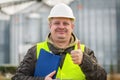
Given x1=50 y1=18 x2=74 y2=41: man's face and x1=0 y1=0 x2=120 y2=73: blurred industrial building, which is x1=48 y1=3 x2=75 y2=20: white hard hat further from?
x1=0 y1=0 x2=120 y2=73: blurred industrial building

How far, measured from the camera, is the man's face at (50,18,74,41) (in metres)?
4.65

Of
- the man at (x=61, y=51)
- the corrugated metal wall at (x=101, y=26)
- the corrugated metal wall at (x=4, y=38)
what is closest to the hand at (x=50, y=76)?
the man at (x=61, y=51)

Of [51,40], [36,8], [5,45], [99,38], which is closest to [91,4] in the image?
[99,38]

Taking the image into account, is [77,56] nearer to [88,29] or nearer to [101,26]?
[88,29]

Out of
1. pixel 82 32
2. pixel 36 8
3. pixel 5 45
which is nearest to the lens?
pixel 36 8

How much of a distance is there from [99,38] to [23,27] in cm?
448

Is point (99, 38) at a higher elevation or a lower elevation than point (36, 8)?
lower

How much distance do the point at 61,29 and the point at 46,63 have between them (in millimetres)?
336

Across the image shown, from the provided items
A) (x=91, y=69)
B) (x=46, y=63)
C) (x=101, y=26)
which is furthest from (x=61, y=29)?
(x=101, y=26)

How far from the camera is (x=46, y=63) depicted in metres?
4.68

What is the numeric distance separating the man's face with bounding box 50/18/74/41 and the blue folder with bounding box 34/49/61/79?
17cm

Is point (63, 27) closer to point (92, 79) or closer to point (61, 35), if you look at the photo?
point (61, 35)

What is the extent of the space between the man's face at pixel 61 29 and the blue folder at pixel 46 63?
0.17 m

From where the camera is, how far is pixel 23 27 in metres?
27.0
